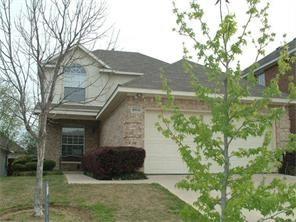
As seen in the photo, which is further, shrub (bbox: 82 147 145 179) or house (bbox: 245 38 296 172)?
house (bbox: 245 38 296 172)

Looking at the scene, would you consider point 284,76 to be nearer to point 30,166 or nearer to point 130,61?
point 130,61

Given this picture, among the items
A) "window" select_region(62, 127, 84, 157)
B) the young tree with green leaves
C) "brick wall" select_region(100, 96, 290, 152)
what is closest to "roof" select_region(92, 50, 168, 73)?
"window" select_region(62, 127, 84, 157)

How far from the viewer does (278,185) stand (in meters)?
5.18

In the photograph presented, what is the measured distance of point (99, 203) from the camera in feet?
34.1

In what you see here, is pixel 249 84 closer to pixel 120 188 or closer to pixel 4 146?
pixel 120 188

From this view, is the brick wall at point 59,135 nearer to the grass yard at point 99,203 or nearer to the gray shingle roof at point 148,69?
the gray shingle roof at point 148,69

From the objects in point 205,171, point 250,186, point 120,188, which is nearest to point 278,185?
point 250,186

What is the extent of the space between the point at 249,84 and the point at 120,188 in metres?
7.28

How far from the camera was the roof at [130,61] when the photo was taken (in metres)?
25.3

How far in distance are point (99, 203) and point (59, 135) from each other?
1459 cm

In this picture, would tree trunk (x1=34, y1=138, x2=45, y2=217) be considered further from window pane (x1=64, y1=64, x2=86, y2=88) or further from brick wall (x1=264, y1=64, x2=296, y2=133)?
window pane (x1=64, y1=64, x2=86, y2=88)

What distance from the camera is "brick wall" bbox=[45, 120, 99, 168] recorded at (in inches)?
951

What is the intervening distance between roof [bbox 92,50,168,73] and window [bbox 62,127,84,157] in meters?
4.42

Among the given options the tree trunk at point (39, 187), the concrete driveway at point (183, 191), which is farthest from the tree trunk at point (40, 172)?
the concrete driveway at point (183, 191)
